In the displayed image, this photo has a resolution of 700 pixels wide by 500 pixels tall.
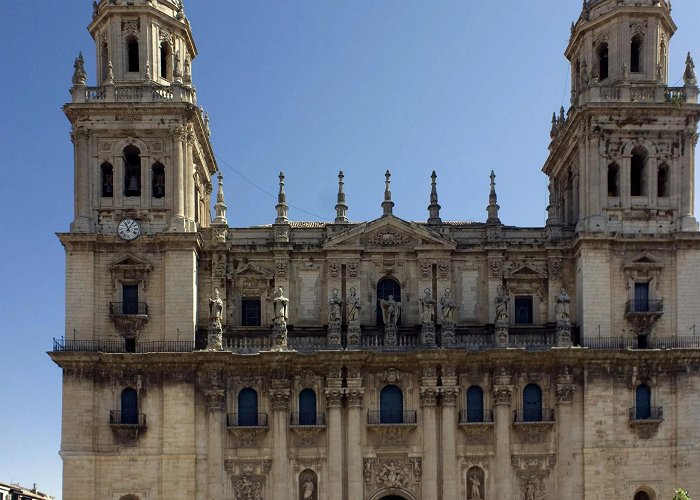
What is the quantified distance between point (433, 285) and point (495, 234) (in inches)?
144

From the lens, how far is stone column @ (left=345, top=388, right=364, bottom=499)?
127 ft

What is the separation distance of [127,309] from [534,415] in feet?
60.1

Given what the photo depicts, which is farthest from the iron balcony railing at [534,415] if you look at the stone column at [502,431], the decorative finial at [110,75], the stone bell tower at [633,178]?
the decorative finial at [110,75]

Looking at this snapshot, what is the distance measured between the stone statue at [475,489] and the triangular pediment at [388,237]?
1018cm

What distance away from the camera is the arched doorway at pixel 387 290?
41.1m

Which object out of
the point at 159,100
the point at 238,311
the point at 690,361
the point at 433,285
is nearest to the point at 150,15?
the point at 159,100

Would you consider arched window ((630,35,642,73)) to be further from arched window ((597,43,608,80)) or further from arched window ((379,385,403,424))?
arched window ((379,385,403,424))

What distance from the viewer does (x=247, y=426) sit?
3875 cm

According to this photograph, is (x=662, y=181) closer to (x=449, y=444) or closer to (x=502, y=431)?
(x=502, y=431)

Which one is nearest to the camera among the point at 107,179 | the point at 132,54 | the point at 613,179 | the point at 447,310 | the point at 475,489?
the point at 475,489

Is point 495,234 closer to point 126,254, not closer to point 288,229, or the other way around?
point 288,229

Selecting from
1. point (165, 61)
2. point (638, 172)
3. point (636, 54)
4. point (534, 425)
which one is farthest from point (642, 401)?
point (165, 61)

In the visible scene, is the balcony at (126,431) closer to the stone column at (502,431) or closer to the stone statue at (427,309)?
the stone statue at (427,309)

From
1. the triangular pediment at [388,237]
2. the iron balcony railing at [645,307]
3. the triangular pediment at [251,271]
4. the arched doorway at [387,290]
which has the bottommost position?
the iron balcony railing at [645,307]
